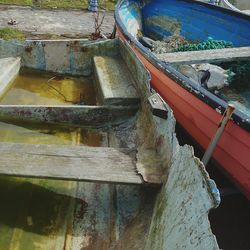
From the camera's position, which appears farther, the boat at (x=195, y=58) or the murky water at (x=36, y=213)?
the boat at (x=195, y=58)

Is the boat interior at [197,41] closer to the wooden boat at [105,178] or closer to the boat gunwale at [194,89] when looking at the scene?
the boat gunwale at [194,89]

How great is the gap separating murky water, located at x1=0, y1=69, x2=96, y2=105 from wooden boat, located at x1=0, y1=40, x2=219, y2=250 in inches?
4.5

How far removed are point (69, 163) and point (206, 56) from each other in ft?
9.22

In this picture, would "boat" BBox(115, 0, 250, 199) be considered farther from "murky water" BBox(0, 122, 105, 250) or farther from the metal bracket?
"murky water" BBox(0, 122, 105, 250)

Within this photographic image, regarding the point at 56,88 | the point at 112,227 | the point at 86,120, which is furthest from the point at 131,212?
the point at 56,88

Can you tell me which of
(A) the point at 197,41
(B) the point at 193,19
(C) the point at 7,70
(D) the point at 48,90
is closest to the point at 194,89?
(D) the point at 48,90

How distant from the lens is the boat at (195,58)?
377 centimetres

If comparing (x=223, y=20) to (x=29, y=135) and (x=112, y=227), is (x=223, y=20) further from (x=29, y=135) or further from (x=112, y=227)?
(x=112, y=227)

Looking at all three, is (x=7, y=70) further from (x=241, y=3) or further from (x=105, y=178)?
(x=241, y=3)

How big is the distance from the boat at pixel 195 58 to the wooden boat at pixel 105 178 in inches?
15.4

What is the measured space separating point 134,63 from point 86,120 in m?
1.14

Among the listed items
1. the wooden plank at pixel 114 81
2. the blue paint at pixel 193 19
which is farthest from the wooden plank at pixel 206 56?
the blue paint at pixel 193 19

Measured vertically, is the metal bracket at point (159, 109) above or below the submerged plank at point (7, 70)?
above

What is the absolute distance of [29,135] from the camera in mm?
4586
